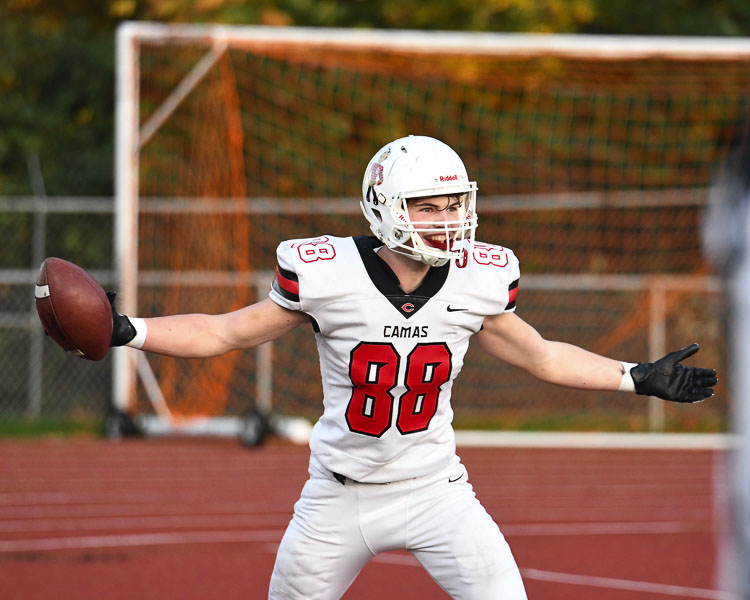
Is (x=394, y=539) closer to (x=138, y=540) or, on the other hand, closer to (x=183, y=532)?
(x=138, y=540)

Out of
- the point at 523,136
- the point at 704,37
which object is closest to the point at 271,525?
the point at 523,136

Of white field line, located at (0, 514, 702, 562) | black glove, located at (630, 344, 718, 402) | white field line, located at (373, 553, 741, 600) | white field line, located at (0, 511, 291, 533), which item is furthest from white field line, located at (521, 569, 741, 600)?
black glove, located at (630, 344, 718, 402)

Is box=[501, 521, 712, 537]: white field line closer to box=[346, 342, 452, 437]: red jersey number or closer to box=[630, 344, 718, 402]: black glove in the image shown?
box=[630, 344, 718, 402]: black glove

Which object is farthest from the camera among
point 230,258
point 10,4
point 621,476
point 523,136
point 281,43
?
point 10,4

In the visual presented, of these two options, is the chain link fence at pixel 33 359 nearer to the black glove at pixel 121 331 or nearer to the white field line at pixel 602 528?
the white field line at pixel 602 528

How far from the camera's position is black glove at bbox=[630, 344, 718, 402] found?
156 inches

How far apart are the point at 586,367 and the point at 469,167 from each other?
10273mm

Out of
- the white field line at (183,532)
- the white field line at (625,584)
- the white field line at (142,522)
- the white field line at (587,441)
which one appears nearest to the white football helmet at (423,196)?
the white field line at (625,584)

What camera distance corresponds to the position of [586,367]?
4.04m

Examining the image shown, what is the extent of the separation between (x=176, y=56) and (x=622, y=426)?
584 centimetres

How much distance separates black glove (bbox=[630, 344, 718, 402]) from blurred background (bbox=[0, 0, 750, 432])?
7.49 metres

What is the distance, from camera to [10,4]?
17.1 m

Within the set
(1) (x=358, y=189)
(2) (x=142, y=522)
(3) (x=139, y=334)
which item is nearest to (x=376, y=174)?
(3) (x=139, y=334)

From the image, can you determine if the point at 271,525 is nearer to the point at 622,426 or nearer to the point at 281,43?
the point at 281,43
